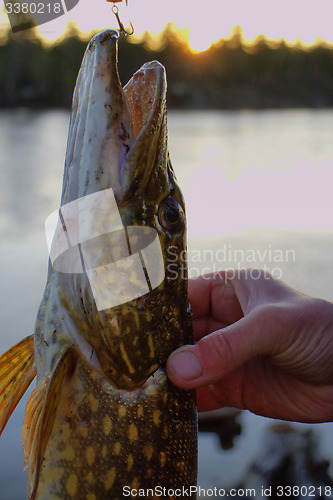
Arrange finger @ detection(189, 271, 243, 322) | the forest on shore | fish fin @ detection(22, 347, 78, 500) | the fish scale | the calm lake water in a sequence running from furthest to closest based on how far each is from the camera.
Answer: the forest on shore < finger @ detection(189, 271, 243, 322) < the calm lake water < the fish scale < fish fin @ detection(22, 347, 78, 500)

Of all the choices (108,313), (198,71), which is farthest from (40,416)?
(198,71)

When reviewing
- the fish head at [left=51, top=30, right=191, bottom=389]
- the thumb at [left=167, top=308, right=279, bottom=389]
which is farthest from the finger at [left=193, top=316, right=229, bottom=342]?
the fish head at [left=51, top=30, right=191, bottom=389]

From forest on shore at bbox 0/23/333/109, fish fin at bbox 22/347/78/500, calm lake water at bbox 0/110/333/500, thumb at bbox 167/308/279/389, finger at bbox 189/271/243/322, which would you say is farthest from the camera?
forest on shore at bbox 0/23/333/109

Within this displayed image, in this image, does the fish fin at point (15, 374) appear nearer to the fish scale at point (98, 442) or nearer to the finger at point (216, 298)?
the fish scale at point (98, 442)

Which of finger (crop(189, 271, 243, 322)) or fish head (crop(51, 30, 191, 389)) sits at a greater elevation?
fish head (crop(51, 30, 191, 389))

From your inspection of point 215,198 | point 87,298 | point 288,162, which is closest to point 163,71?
point 87,298

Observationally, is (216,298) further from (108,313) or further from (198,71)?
(198,71)

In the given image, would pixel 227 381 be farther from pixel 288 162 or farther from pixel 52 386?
pixel 288 162

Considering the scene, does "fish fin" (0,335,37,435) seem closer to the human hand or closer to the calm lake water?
the human hand
